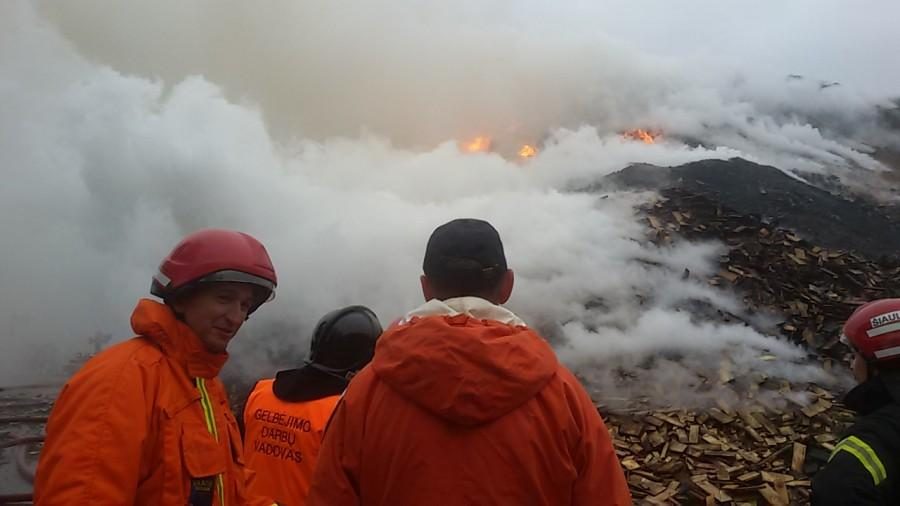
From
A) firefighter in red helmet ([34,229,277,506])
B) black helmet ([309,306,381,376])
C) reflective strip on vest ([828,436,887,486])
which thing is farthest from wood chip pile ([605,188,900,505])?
firefighter in red helmet ([34,229,277,506])

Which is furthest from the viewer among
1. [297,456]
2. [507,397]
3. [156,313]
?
[297,456]

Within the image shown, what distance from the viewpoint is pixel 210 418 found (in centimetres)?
225

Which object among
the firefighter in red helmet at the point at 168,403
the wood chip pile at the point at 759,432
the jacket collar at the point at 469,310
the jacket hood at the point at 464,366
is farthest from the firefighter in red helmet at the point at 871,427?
the wood chip pile at the point at 759,432

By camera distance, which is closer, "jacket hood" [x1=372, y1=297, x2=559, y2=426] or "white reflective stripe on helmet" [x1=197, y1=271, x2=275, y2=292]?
"jacket hood" [x1=372, y1=297, x2=559, y2=426]

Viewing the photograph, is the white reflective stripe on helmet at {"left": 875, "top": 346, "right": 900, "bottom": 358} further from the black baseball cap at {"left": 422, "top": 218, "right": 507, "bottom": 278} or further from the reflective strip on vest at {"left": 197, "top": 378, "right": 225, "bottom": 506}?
the reflective strip on vest at {"left": 197, "top": 378, "right": 225, "bottom": 506}

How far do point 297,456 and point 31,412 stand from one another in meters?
8.14

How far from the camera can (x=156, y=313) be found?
2201 millimetres

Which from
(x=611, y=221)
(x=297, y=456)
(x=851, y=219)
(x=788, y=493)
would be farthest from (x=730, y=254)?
(x=297, y=456)

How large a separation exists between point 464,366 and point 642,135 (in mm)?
30829

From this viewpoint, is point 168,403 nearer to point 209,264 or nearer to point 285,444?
point 209,264

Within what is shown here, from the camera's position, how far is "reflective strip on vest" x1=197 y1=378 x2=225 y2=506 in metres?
2.21

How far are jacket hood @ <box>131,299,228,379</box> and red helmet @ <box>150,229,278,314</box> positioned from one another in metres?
0.10

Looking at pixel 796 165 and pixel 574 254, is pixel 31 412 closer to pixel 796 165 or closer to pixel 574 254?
pixel 574 254

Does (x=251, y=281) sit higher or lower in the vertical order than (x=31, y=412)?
higher
